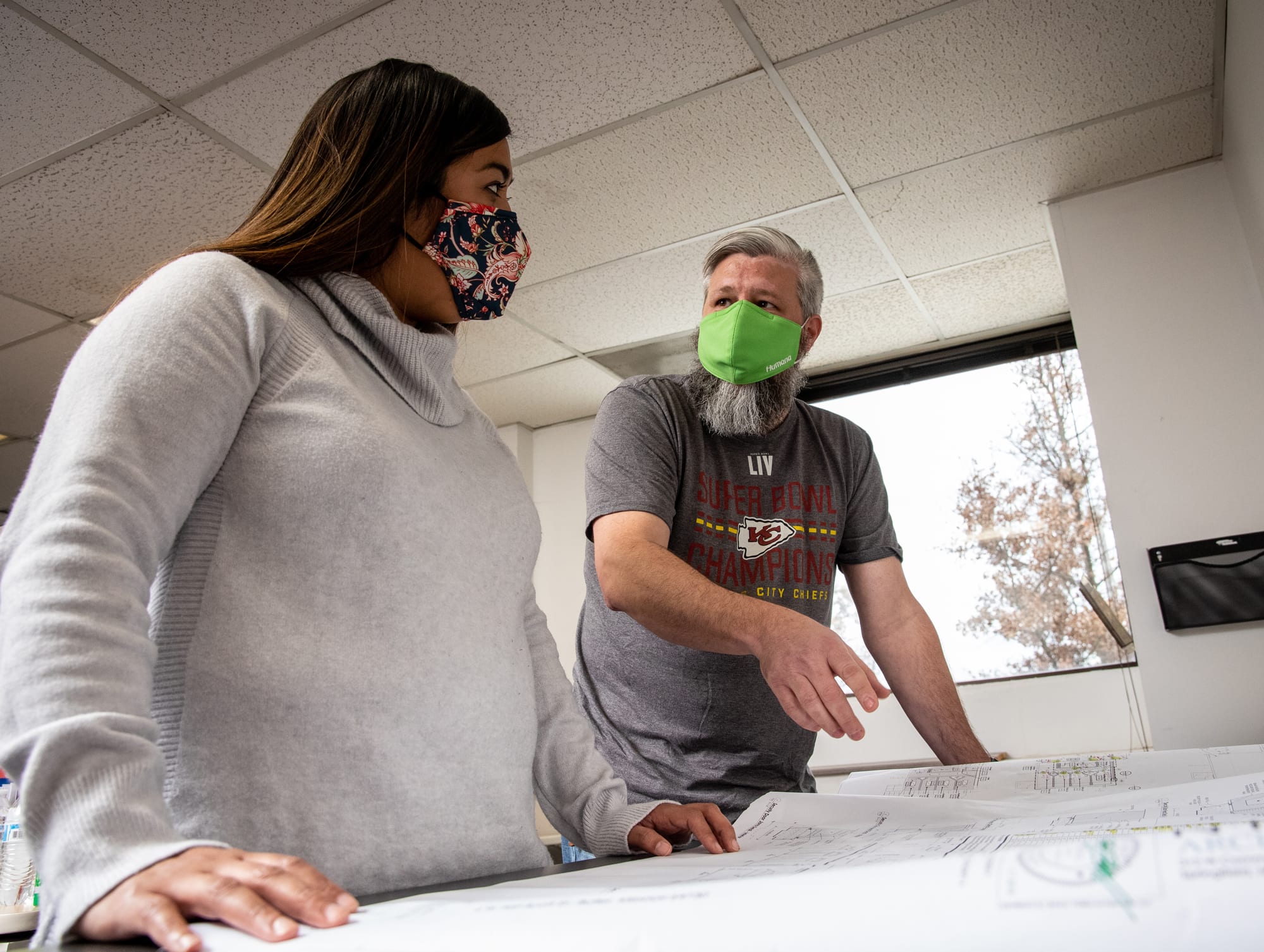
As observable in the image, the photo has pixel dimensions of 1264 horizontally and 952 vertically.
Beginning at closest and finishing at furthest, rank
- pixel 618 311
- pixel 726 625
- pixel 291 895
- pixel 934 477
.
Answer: pixel 291 895
pixel 726 625
pixel 618 311
pixel 934 477

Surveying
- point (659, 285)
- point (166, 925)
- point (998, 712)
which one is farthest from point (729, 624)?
point (998, 712)

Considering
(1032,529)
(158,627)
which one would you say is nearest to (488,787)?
(158,627)

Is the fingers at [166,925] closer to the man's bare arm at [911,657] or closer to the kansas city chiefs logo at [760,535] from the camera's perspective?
the kansas city chiefs logo at [760,535]

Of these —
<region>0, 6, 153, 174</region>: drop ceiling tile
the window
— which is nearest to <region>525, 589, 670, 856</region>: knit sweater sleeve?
<region>0, 6, 153, 174</region>: drop ceiling tile

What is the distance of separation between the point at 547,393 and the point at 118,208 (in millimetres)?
1991

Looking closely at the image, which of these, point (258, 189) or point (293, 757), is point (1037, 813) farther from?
point (258, 189)

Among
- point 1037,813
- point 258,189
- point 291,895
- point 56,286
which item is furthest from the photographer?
point 56,286

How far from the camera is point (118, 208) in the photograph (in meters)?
2.73

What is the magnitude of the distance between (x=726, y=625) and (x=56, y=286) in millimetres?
3006

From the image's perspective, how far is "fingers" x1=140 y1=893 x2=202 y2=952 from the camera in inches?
15.7

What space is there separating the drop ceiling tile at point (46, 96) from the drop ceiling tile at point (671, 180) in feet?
3.52

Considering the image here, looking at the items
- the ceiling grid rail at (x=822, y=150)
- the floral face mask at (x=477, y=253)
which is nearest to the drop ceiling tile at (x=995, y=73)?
the ceiling grid rail at (x=822, y=150)

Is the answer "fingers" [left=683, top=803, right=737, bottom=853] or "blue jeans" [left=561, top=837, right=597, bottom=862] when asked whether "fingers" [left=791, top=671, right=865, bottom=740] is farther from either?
"blue jeans" [left=561, top=837, right=597, bottom=862]

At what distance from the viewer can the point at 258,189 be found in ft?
8.99
